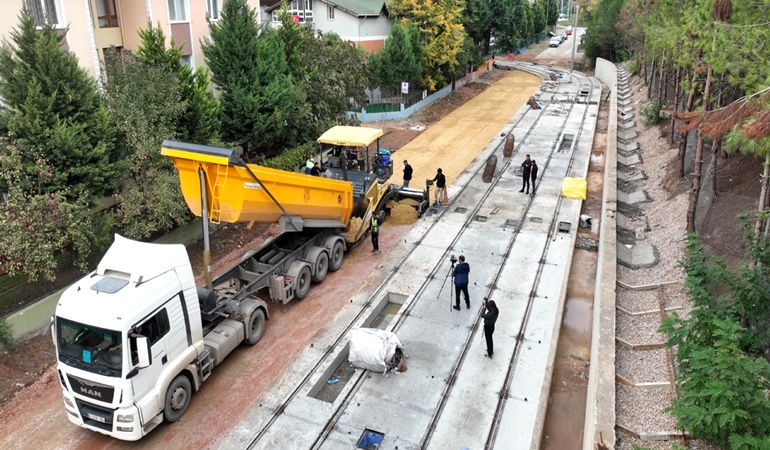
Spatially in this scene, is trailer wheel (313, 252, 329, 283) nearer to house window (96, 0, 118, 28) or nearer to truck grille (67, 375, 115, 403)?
truck grille (67, 375, 115, 403)

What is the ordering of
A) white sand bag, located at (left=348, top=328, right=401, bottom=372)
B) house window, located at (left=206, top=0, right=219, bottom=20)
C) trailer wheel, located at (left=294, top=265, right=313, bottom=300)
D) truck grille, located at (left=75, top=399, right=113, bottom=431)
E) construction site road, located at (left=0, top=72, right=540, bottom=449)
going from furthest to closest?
house window, located at (left=206, top=0, right=219, bottom=20) → trailer wheel, located at (left=294, top=265, right=313, bottom=300) → white sand bag, located at (left=348, top=328, right=401, bottom=372) → construction site road, located at (left=0, top=72, right=540, bottom=449) → truck grille, located at (left=75, top=399, right=113, bottom=431)

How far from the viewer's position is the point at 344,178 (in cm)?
1858

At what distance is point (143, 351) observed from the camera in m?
9.55

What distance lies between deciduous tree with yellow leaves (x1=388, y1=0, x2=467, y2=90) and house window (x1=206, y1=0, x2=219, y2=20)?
17451 millimetres

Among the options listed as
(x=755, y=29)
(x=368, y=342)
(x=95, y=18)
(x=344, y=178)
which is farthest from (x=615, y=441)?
(x=95, y=18)

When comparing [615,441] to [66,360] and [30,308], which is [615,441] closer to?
[66,360]

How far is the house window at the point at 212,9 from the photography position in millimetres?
25188

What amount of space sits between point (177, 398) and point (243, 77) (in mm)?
14210

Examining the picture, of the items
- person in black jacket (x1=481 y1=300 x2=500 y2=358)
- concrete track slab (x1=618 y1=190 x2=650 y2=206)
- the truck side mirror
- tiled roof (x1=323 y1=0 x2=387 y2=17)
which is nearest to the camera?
the truck side mirror

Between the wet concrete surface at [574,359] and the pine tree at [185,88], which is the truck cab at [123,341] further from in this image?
the pine tree at [185,88]

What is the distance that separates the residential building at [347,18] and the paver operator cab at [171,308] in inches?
1097

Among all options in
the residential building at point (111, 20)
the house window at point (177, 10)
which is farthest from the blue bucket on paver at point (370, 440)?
the house window at point (177, 10)

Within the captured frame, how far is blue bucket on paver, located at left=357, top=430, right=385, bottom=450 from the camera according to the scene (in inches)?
404

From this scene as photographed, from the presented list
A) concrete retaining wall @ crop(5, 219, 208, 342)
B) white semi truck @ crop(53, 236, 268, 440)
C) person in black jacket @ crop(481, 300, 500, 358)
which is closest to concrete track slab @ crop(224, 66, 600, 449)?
person in black jacket @ crop(481, 300, 500, 358)
